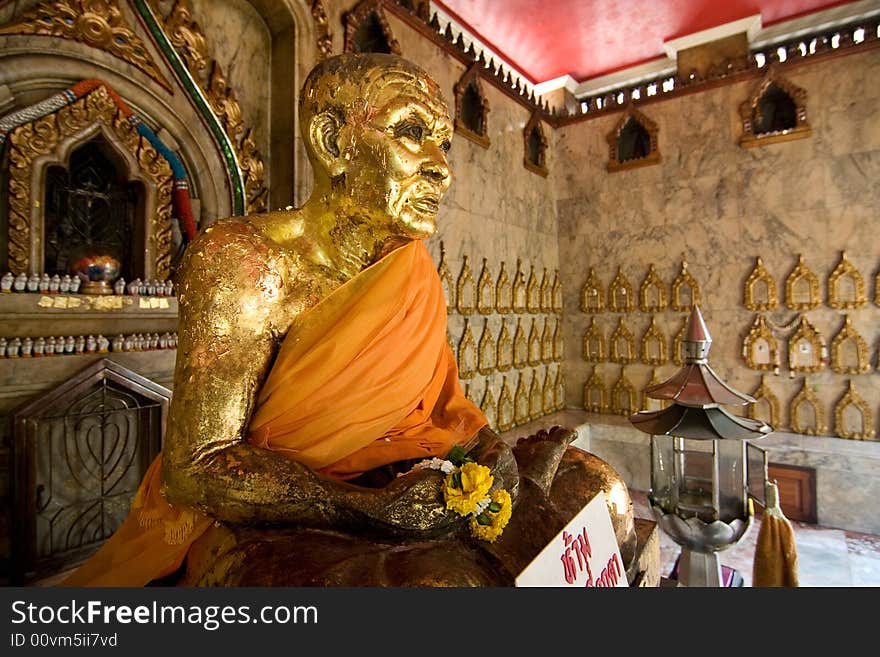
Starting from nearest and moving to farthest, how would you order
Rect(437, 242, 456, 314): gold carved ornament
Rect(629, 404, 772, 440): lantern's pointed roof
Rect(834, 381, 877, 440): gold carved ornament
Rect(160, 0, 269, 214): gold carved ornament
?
1. Rect(629, 404, 772, 440): lantern's pointed roof
2. Rect(160, 0, 269, 214): gold carved ornament
3. Rect(437, 242, 456, 314): gold carved ornament
4. Rect(834, 381, 877, 440): gold carved ornament

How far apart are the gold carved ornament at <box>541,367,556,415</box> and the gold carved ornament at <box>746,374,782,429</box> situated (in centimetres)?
225

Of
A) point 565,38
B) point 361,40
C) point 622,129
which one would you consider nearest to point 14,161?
point 361,40

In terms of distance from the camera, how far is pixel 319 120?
1458 millimetres

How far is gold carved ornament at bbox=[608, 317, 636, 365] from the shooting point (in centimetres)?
610

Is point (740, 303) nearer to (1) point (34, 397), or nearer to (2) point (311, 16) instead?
(2) point (311, 16)

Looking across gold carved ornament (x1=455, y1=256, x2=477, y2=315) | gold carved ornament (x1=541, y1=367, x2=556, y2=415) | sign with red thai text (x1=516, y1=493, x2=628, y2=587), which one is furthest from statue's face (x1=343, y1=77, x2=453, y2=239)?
gold carved ornament (x1=541, y1=367, x2=556, y2=415)

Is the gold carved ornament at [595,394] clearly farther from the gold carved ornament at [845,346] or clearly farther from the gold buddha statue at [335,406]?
the gold buddha statue at [335,406]

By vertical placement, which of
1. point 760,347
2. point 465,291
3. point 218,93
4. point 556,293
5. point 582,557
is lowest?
point 582,557

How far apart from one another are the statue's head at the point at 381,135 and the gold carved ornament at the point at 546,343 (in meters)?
4.92

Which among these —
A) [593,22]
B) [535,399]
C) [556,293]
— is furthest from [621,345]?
[593,22]

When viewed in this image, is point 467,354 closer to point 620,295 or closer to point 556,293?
point 556,293

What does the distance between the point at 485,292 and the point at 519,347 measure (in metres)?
0.94

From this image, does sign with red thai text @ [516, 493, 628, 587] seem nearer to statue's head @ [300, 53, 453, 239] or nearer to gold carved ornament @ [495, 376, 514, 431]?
statue's head @ [300, 53, 453, 239]

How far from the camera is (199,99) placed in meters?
2.96
